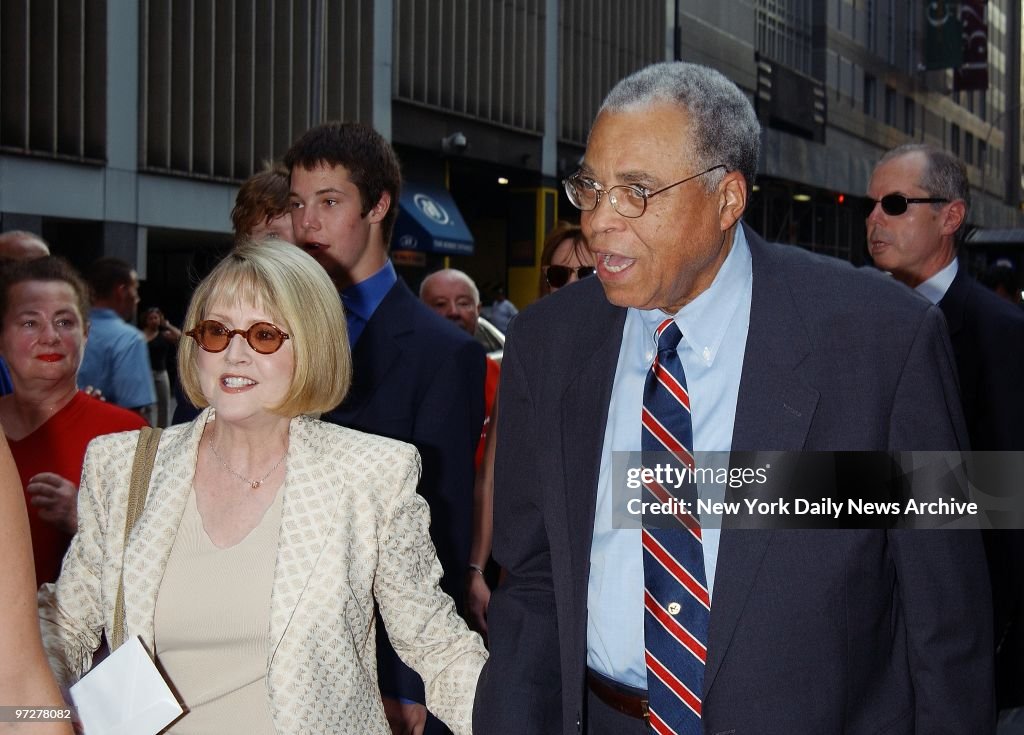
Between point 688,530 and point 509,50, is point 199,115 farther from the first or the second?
point 688,530

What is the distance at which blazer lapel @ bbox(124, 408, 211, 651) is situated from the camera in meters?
2.75

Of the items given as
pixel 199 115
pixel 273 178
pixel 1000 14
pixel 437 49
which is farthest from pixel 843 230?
pixel 273 178

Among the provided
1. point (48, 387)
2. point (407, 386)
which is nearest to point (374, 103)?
point (48, 387)

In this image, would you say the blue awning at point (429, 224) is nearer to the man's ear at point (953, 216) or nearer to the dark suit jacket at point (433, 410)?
the man's ear at point (953, 216)

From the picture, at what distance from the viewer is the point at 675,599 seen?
233cm

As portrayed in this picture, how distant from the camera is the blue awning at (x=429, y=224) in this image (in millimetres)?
22094

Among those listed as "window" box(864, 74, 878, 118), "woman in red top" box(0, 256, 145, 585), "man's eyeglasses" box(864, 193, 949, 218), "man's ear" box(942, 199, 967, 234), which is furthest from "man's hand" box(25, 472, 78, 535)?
"window" box(864, 74, 878, 118)

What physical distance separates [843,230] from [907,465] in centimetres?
4404

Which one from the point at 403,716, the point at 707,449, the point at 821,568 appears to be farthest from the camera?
the point at 403,716

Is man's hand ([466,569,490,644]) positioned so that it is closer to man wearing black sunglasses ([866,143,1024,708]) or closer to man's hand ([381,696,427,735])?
man's hand ([381,696,427,735])

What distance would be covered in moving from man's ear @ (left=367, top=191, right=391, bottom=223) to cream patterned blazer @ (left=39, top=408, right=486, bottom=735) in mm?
1274

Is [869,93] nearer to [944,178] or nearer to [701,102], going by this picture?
[944,178]

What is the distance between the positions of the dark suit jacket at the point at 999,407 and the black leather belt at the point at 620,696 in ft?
6.26

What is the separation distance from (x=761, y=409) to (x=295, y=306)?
4.07ft
